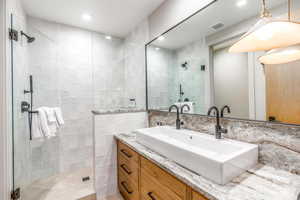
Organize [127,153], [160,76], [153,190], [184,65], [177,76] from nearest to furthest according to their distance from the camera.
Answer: [153,190]
[127,153]
[184,65]
[177,76]
[160,76]

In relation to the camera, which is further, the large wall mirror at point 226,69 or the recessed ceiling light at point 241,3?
the recessed ceiling light at point 241,3

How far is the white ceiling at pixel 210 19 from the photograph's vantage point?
1009 millimetres

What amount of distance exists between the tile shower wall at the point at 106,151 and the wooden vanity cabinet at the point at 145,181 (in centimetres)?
11

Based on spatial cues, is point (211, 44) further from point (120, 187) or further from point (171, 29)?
point (120, 187)

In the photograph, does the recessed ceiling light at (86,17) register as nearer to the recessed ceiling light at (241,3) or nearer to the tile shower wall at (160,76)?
the tile shower wall at (160,76)

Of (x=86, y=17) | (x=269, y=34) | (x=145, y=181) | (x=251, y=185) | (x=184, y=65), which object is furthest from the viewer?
(x=86, y=17)

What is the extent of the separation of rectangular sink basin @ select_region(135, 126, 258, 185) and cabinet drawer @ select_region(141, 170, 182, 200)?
189 millimetres

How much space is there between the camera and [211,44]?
1.33 meters

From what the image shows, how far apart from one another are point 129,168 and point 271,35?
1.55 m

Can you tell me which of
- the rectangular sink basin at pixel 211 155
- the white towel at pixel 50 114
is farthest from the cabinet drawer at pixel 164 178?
the white towel at pixel 50 114

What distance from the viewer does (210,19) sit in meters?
1.30

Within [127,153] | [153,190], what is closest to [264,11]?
[153,190]

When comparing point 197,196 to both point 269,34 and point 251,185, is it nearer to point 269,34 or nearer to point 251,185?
point 251,185

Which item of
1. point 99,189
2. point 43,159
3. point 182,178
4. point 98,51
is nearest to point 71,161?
point 43,159
